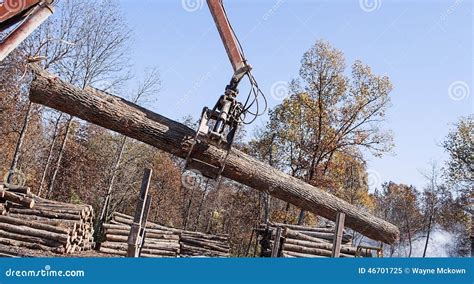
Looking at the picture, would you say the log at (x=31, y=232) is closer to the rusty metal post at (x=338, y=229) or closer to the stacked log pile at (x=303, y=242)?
the stacked log pile at (x=303, y=242)

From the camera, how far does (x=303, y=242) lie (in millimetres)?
13328

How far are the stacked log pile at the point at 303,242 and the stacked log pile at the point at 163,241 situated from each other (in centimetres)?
452

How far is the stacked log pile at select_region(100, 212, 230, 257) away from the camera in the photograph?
16.2 m

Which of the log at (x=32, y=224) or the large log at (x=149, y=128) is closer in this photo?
the large log at (x=149, y=128)

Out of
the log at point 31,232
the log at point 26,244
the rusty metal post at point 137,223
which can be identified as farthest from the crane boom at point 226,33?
the log at point 26,244

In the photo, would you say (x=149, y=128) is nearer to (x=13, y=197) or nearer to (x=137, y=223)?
(x=137, y=223)

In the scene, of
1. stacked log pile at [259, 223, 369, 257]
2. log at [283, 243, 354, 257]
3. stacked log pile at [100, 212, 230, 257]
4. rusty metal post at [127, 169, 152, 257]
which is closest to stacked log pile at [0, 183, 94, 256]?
stacked log pile at [100, 212, 230, 257]

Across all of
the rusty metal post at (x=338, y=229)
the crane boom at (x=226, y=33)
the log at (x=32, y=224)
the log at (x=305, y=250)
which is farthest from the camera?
the log at (x=305, y=250)

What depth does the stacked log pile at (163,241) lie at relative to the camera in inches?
638

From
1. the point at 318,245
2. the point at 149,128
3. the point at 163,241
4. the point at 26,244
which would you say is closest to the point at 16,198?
the point at 26,244

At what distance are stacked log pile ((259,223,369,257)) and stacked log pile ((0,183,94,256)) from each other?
5.31 metres

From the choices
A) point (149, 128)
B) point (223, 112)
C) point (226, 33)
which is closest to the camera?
point (223, 112)

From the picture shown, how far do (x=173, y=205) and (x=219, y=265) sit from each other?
27559 mm

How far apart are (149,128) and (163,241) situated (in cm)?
1075
